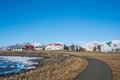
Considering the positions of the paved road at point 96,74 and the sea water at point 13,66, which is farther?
the sea water at point 13,66

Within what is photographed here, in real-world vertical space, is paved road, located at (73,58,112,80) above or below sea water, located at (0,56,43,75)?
above

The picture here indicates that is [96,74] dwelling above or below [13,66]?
above

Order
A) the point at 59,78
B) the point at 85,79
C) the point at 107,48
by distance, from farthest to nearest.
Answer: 1. the point at 107,48
2. the point at 59,78
3. the point at 85,79

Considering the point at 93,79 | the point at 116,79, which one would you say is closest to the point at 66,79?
the point at 93,79

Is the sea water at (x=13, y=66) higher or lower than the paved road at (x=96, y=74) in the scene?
lower

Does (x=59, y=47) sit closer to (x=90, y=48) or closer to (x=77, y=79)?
(x=90, y=48)

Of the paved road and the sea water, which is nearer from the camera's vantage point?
the paved road

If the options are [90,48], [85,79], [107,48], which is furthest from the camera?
[90,48]

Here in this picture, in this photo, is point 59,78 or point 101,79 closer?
point 101,79

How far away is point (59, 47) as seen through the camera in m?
193

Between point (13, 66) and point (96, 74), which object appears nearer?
point (96, 74)

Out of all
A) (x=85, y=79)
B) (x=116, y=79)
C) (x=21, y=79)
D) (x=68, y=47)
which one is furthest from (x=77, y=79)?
(x=68, y=47)

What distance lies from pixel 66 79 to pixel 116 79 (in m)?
5.14

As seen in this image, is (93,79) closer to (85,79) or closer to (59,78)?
Answer: (85,79)
